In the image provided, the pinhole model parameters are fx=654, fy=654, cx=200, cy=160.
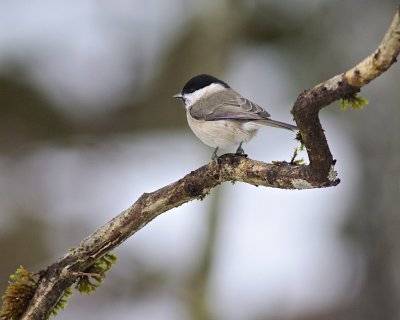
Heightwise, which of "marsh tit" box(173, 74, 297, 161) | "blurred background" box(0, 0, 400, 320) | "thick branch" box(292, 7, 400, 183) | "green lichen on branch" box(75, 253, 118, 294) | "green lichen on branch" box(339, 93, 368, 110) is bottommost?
"green lichen on branch" box(75, 253, 118, 294)

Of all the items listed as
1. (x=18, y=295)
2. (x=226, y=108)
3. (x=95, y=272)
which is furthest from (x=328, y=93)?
(x=226, y=108)

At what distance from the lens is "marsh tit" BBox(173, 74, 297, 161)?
3830mm

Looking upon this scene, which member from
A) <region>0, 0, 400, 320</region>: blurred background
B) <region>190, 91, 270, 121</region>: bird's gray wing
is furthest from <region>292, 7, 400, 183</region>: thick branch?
<region>0, 0, 400, 320</region>: blurred background

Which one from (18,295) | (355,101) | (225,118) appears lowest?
(18,295)

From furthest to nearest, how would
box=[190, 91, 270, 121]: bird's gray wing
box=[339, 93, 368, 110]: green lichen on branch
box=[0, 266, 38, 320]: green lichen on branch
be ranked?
box=[190, 91, 270, 121]: bird's gray wing < box=[0, 266, 38, 320]: green lichen on branch < box=[339, 93, 368, 110]: green lichen on branch

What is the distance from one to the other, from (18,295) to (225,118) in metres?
1.61

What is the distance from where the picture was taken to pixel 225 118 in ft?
13.0

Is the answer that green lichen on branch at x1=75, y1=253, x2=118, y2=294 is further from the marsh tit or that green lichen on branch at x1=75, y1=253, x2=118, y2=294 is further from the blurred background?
the blurred background

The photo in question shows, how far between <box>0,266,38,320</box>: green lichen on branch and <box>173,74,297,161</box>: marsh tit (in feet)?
3.97

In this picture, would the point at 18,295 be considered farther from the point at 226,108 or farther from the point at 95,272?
the point at 226,108

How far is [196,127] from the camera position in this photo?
167 inches

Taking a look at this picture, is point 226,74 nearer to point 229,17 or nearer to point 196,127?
point 229,17

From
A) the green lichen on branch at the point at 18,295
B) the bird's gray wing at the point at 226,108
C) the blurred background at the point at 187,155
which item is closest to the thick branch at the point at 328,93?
the bird's gray wing at the point at 226,108

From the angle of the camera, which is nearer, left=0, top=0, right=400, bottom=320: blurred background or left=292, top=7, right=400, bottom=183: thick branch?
left=292, top=7, right=400, bottom=183: thick branch
